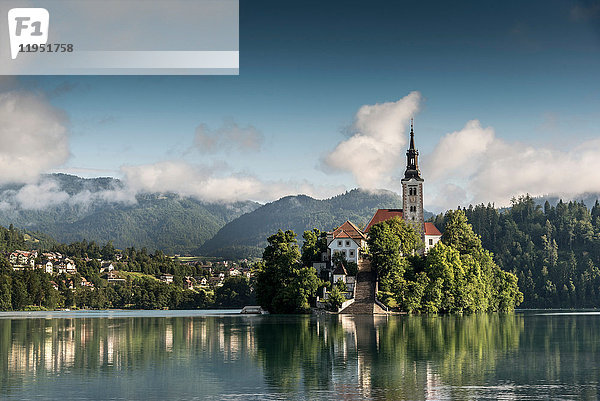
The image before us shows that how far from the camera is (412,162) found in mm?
144000

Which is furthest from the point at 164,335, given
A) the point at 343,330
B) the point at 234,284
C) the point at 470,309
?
Result: the point at 234,284

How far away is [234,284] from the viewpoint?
598ft

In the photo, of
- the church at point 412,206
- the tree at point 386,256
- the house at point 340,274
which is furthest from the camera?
the church at point 412,206

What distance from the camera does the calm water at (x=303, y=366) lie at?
30.9 m

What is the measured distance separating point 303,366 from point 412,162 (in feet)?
351

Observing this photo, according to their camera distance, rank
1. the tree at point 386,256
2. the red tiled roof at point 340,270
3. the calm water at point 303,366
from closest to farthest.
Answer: the calm water at point 303,366, the tree at point 386,256, the red tiled roof at point 340,270

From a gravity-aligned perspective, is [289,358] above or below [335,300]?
above

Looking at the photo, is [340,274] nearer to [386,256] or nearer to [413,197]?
[386,256]

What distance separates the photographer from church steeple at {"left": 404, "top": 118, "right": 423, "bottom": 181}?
468 feet

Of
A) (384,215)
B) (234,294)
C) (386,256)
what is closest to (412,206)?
(384,215)

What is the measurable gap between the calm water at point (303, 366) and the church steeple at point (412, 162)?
3111 inches

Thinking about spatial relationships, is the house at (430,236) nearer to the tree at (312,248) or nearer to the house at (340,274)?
the tree at (312,248)

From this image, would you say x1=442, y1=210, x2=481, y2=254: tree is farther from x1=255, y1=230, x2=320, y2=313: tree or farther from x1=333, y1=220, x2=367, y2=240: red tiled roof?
x1=255, y1=230, x2=320, y2=313: tree

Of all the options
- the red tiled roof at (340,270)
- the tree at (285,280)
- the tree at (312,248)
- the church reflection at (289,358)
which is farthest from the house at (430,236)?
the church reflection at (289,358)
